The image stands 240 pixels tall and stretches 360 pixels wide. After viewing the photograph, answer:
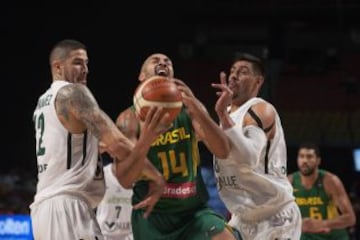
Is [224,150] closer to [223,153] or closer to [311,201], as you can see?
[223,153]

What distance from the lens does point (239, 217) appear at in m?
5.34

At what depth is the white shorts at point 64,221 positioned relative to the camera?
14.2ft

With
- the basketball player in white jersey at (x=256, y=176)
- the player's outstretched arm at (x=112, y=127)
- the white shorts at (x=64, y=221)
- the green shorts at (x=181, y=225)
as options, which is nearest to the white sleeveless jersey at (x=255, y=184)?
the basketball player in white jersey at (x=256, y=176)

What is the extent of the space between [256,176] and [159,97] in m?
1.40

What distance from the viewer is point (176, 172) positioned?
4.69 m

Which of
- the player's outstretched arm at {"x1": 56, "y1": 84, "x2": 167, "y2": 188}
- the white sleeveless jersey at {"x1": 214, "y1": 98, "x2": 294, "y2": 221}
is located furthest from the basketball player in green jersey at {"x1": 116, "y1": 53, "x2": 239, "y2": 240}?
the player's outstretched arm at {"x1": 56, "y1": 84, "x2": 167, "y2": 188}

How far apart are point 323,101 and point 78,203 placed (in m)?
15.5

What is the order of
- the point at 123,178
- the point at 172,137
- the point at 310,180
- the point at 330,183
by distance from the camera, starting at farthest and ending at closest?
the point at 310,180 < the point at 330,183 < the point at 172,137 < the point at 123,178

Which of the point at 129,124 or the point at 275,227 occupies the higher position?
the point at 129,124

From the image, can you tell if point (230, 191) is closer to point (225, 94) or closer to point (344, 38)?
point (225, 94)

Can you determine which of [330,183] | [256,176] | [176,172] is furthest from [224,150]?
[330,183]

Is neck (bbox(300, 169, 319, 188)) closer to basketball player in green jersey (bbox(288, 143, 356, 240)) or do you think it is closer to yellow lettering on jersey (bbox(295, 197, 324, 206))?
basketball player in green jersey (bbox(288, 143, 356, 240))

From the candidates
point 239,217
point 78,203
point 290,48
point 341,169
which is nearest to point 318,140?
point 341,169

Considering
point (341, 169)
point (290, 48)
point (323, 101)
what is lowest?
point (341, 169)
